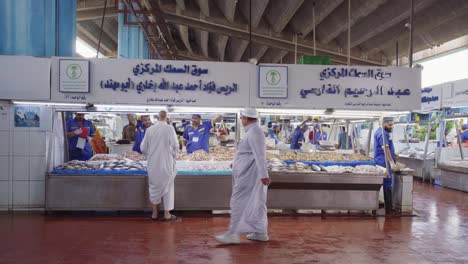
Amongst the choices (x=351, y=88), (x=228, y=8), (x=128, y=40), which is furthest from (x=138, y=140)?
(x=128, y=40)

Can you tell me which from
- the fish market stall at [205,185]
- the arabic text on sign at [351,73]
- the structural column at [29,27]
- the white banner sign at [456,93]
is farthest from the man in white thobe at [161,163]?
the white banner sign at [456,93]

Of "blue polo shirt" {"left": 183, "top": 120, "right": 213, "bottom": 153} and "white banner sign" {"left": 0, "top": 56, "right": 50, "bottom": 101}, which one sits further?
"blue polo shirt" {"left": 183, "top": 120, "right": 213, "bottom": 153}

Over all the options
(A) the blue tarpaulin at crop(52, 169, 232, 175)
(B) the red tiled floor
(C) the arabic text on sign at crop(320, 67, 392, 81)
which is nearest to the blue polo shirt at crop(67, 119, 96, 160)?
(A) the blue tarpaulin at crop(52, 169, 232, 175)

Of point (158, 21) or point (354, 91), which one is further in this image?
point (158, 21)

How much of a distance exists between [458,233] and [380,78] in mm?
2756

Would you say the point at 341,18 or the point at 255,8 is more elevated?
the point at 255,8

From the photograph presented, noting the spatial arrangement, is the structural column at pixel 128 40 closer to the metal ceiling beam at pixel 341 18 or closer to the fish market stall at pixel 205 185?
the metal ceiling beam at pixel 341 18

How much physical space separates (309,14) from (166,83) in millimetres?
8858

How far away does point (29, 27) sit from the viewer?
24.3ft

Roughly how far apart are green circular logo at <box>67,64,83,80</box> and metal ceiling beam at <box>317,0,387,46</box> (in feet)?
28.3

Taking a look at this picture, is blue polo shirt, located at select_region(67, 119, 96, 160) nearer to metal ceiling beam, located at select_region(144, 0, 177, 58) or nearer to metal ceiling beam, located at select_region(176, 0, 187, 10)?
metal ceiling beam, located at select_region(144, 0, 177, 58)

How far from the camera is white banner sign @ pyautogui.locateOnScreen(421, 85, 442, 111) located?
39.3 ft

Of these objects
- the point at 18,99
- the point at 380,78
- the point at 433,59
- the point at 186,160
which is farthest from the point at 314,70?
the point at 433,59

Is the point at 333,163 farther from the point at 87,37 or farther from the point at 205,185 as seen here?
the point at 87,37
